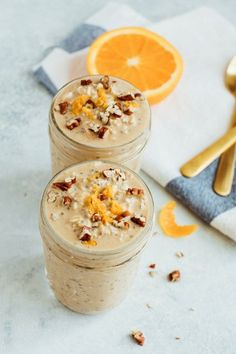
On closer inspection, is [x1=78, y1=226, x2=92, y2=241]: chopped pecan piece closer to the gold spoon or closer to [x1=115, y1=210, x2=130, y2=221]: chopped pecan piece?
[x1=115, y1=210, x2=130, y2=221]: chopped pecan piece

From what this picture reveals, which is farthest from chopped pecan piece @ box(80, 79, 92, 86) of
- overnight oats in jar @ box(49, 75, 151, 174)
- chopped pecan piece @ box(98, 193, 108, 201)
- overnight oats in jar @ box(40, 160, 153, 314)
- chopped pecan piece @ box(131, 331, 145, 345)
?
chopped pecan piece @ box(131, 331, 145, 345)

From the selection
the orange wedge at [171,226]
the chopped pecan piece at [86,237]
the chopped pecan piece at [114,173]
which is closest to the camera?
the chopped pecan piece at [86,237]

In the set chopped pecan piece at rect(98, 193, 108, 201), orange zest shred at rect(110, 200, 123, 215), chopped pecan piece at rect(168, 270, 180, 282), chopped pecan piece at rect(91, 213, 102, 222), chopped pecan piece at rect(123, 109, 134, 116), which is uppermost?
chopped pecan piece at rect(123, 109, 134, 116)

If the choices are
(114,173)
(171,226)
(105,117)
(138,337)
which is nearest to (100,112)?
(105,117)

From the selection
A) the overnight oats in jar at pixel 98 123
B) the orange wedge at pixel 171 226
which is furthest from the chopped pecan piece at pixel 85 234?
the orange wedge at pixel 171 226

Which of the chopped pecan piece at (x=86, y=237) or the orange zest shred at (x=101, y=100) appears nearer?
the chopped pecan piece at (x=86, y=237)

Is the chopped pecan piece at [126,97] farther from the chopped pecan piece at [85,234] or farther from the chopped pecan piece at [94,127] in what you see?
the chopped pecan piece at [85,234]

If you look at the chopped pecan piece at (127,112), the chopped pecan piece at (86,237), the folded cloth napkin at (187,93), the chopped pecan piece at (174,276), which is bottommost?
the chopped pecan piece at (174,276)

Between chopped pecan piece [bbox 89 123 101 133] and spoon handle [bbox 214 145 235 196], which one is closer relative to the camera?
chopped pecan piece [bbox 89 123 101 133]
